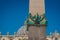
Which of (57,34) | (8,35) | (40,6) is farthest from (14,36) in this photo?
(40,6)

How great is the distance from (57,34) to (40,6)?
2890cm

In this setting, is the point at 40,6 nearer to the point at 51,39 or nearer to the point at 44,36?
the point at 44,36

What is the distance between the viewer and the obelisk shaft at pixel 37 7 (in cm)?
730

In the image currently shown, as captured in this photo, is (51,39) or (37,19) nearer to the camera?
(37,19)

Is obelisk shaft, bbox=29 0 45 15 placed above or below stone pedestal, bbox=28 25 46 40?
above

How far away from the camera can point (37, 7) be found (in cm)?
737

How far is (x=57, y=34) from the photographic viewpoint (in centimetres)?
3581

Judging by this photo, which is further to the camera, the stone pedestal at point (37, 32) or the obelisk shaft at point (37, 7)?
the obelisk shaft at point (37, 7)

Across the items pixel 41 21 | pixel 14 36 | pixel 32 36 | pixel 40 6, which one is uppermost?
pixel 40 6

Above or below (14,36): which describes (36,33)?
above

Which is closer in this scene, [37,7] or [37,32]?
[37,32]

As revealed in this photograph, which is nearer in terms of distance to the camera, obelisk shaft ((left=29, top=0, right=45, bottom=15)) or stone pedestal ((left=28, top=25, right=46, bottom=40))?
stone pedestal ((left=28, top=25, right=46, bottom=40))

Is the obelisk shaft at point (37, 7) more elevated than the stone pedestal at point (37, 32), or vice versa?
the obelisk shaft at point (37, 7)

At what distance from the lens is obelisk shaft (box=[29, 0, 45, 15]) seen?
730 cm
